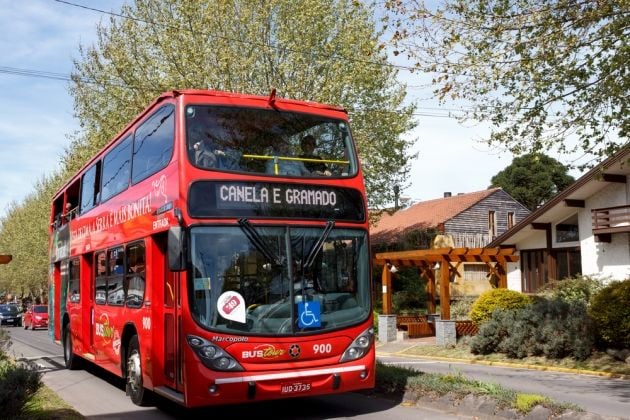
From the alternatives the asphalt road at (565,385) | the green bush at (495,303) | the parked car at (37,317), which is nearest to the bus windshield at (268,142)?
the asphalt road at (565,385)

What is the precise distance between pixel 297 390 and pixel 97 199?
22.5 feet

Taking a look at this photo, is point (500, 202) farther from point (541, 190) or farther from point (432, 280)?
point (432, 280)

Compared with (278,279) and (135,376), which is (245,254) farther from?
(135,376)

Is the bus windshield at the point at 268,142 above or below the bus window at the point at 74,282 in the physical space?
above

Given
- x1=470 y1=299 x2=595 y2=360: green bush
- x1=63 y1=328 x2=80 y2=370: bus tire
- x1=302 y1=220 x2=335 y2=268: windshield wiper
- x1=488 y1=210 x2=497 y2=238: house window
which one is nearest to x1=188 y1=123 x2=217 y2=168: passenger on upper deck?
x1=302 y1=220 x2=335 y2=268: windshield wiper

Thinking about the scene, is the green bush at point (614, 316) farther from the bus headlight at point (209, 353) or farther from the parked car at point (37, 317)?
the parked car at point (37, 317)

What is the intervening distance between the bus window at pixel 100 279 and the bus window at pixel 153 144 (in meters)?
2.35

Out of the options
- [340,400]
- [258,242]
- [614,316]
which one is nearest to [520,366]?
[614,316]

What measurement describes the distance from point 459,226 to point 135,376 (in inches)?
1452

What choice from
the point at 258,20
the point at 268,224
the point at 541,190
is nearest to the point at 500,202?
the point at 541,190

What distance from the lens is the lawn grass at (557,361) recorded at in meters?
14.9

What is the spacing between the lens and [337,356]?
8.67 metres

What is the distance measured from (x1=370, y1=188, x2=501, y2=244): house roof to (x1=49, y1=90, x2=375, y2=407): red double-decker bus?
34.0 meters

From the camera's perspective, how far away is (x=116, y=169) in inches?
475
